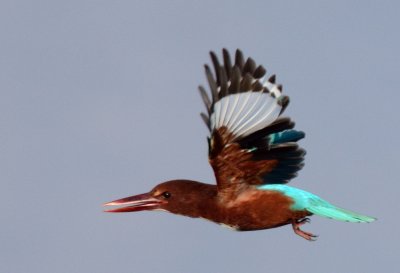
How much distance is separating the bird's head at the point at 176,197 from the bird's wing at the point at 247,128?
1.13 ft

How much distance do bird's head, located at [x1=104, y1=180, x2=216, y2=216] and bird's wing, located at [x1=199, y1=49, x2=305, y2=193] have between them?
1.13ft

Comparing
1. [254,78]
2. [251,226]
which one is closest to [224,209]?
[251,226]

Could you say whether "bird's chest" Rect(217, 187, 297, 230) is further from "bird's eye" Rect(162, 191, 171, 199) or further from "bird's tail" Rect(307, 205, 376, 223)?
"bird's eye" Rect(162, 191, 171, 199)

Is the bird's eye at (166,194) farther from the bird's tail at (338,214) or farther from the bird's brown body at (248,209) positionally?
the bird's tail at (338,214)

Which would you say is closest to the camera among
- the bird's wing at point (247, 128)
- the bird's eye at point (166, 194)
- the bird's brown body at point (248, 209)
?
the bird's wing at point (247, 128)

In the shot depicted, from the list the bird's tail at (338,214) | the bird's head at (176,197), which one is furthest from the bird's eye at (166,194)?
the bird's tail at (338,214)

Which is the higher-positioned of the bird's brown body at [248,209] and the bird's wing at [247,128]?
the bird's wing at [247,128]

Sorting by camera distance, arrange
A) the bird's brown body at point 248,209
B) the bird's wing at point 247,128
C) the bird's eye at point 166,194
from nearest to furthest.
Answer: the bird's wing at point 247,128
the bird's brown body at point 248,209
the bird's eye at point 166,194

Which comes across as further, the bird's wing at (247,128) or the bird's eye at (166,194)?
the bird's eye at (166,194)

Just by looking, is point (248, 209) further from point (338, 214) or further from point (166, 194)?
point (166, 194)

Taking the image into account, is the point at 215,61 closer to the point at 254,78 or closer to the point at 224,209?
the point at 254,78

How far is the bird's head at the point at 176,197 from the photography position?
16.0m

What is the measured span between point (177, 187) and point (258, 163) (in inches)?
40.4

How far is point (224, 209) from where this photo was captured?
15.7 metres
